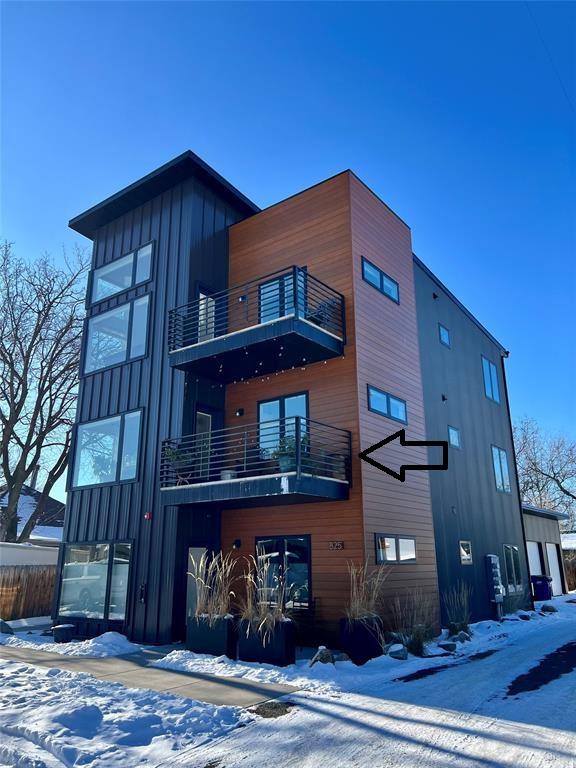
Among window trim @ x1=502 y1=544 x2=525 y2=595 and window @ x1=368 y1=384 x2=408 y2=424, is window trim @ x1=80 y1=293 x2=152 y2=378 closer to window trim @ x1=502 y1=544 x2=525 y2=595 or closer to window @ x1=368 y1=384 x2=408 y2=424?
window @ x1=368 y1=384 x2=408 y2=424

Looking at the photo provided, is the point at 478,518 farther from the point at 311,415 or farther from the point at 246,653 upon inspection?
the point at 246,653

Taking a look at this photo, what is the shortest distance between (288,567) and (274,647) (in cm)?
287

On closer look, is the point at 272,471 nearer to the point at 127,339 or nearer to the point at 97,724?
the point at 127,339

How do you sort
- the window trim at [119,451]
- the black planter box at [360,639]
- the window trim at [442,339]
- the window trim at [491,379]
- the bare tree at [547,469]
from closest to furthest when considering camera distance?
the black planter box at [360,639] → the window trim at [119,451] → the window trim at [442,339] → the window trim at [491,379] → the bare tree at [547,469]

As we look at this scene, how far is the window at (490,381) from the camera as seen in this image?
1966 centimetres

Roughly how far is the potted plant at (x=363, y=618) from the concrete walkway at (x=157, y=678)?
2054mm

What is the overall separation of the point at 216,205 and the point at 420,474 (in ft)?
29.2

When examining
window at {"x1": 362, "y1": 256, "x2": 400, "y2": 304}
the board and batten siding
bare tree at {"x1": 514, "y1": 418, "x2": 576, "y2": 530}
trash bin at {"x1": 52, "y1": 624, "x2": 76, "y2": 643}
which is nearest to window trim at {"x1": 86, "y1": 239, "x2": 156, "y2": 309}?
the board and batten siding

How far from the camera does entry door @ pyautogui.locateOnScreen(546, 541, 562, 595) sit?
76.1 feet

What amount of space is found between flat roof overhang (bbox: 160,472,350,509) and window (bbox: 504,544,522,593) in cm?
912

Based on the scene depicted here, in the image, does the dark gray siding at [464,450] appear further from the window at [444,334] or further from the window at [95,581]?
the window at [95,581]

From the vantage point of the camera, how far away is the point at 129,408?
13.7 meters

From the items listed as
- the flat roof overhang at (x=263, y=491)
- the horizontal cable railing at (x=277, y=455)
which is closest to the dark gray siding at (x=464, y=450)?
the horizontal cable railing at (x=277, y=455)

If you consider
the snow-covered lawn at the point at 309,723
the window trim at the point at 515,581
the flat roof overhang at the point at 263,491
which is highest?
the flat roof overhang at the point at 263,491
